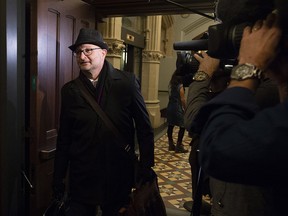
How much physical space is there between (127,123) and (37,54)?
677 mm

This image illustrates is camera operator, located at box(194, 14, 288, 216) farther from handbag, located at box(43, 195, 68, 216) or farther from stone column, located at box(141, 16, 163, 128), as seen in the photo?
stone column, located at box(141, 16, 163, 128)

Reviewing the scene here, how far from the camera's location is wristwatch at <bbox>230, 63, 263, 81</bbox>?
599 millimetres

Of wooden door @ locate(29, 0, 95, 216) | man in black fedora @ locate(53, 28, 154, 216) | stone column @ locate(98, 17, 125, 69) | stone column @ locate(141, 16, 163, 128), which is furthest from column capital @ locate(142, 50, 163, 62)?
man in black fedora @ locate(53, 28, 154, 216)

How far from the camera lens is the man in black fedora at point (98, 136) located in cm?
157

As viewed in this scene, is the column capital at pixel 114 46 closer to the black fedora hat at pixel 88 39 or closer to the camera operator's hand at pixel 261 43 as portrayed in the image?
the black fedora hat at pixel 88 39

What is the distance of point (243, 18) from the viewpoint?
667mm

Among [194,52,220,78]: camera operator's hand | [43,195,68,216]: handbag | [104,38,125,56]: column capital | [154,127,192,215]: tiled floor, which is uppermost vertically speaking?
[104,38,125,56]: column capital

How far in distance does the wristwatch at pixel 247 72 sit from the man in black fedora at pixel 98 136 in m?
1.06

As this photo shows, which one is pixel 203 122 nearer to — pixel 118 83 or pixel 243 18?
pixel 243 18

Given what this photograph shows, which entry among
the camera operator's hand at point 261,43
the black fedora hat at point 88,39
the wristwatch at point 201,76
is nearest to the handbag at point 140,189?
the black fedora hat at point 88,39

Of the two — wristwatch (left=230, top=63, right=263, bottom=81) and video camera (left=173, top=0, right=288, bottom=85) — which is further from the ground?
video camera (left=173, top=0, right=288, bottom=85)

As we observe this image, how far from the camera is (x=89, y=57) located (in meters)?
1.67

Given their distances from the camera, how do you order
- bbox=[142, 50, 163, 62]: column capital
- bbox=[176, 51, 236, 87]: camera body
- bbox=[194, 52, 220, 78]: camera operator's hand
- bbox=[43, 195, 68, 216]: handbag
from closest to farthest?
1. bbox=[194, 52, 220, 78]: camera operator's hand
2. bbox=[176, 51, 236, 87]: camera body
3. bbox=[43, 195, 68, 216]: handbag
4. bbox=[142, 50, 163, 62]: column capital

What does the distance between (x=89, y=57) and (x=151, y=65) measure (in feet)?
15.2
